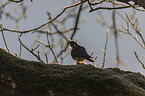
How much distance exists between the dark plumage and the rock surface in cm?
171

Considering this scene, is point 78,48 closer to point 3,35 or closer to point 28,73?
point 3,35

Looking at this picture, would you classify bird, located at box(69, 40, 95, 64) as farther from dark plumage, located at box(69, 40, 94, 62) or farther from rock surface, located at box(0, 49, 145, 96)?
rock surface, located at box(0, 49, 145, 96)

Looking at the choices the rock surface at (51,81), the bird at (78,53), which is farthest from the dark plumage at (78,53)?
the rock surface at (51,81)

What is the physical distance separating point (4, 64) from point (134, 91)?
3.66 ft

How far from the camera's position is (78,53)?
3.35 metres

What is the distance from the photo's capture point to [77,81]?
141 cm

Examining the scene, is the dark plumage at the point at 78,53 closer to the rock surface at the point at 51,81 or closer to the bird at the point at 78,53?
the bird at the point at 78,53

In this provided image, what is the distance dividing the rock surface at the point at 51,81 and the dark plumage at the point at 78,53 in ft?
5.61

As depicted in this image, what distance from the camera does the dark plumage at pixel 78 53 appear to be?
3.30 metres

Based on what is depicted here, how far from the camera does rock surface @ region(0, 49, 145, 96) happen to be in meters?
1.30

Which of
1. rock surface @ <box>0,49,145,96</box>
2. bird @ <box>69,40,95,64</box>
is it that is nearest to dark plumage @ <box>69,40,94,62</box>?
bird @ <box>69,40,95,64</box>

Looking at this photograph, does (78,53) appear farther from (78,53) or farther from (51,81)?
(51,81)

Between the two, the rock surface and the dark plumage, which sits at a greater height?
the rock surface

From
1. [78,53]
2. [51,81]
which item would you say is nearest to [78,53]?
[78,53]
